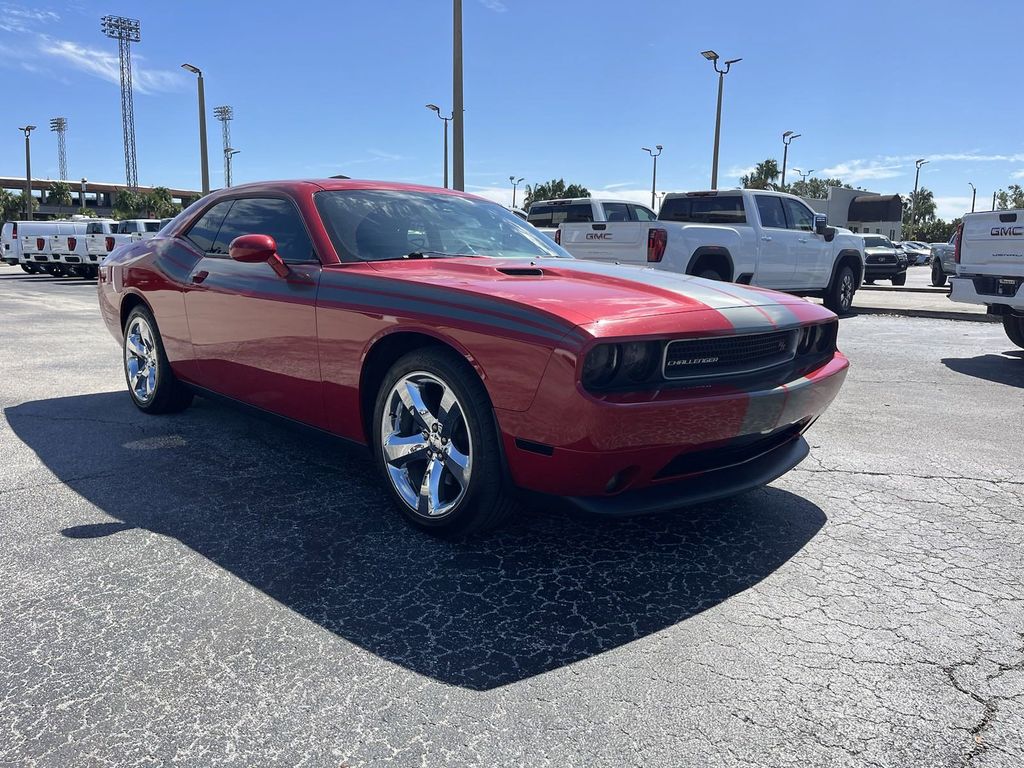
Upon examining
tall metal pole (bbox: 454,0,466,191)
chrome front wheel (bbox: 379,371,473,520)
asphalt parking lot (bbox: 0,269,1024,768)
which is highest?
tall metal pole (bbox: 454,0,466,191)

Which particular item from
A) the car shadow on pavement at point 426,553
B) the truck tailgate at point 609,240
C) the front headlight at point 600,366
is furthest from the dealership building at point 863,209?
the front headlight at point 600,366

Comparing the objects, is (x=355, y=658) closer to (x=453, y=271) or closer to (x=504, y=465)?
(x=504, y=465)

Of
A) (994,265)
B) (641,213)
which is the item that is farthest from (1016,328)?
(641,213)

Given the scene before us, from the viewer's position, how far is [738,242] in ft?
37.9

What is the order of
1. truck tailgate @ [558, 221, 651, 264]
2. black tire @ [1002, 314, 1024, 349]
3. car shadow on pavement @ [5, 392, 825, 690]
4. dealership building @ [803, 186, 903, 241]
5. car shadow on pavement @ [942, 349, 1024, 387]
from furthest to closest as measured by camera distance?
dealership building @ [803, 186, 903, 241]
truck tailgate @ [558, 221, 651, 264]
black tire @ [1002, 314, 1024, 349]
car shadow on pavement @ [942, 349, 1024, 387]
car shadow on pavement @ [5, 392, 825, 690]

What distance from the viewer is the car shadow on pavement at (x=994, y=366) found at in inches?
281

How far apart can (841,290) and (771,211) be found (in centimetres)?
241

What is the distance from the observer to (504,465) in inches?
114

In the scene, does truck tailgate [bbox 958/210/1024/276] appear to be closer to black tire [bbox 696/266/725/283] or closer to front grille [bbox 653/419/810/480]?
black tire [bbox 696/266/725/283]

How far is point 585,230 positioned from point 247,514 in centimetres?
956

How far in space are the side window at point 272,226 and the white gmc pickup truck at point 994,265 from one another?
7.11 meters

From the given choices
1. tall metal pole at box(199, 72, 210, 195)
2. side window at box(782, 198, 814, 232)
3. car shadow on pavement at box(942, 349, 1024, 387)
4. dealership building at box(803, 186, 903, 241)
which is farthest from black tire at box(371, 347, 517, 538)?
dealership building at box(803, 186, 903, 241)

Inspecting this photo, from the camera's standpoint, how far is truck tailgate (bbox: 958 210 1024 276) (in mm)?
7863

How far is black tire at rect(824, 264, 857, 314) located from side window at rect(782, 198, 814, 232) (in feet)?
4.13
